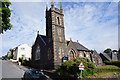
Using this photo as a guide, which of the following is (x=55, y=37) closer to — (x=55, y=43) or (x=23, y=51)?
(x=55, y=43)

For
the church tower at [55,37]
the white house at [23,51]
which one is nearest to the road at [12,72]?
the church tower at [55,37]

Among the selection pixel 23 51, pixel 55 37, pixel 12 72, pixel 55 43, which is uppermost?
pixel 55 37

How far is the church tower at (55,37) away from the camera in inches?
826

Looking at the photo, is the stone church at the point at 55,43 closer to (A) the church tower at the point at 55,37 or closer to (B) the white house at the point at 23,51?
(A) the church tower at the point at 55,37

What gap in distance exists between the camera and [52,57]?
2083 cm

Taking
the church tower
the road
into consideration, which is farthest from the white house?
the church tower

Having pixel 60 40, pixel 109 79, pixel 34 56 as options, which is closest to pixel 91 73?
pixel 109 79

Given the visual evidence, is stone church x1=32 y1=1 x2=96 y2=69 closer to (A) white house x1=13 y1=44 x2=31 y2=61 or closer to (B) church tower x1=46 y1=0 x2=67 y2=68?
(B) church tower x1=46 y1=0 x2=67 y2=68

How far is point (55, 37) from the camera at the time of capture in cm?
2239

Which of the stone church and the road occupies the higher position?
the stone church

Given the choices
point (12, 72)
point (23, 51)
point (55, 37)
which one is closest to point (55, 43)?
point (55, 37)

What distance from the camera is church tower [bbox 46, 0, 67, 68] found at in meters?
21.0

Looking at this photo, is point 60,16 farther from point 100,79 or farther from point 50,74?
point 100,79

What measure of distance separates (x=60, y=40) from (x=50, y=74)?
10432mm
